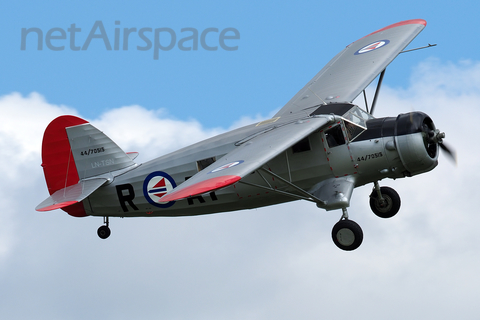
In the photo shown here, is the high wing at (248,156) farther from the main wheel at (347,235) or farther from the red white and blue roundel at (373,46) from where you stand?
the red white and blue roundel at (373,46)

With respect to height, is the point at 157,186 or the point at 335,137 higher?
the point at 335,137

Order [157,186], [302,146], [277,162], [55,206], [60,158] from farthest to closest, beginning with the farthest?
[60,158]
[157,186]
[55,206]
[277,162]
[302,146]

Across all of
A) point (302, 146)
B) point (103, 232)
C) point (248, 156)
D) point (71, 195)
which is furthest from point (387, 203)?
point (71, 195)

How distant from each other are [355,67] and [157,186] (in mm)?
5663

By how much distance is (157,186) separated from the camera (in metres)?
16.7

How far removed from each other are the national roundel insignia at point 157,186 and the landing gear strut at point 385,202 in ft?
14.3

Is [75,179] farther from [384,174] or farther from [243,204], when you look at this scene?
[384,174]

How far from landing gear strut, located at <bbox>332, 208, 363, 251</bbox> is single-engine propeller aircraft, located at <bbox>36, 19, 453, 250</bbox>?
0.07ft

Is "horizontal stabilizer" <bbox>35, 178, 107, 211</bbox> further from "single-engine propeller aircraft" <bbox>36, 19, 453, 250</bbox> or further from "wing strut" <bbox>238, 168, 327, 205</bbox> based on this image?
"wing strut" <bbox>238, 168, 327, 205</bbox>

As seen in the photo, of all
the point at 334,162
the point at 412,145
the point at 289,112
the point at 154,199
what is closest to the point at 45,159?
the point at 154,199

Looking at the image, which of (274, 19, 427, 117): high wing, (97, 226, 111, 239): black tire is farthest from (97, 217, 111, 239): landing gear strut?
(274, 19, 427, 117): high wing

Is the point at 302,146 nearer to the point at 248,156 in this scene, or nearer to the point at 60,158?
the point at 248,156

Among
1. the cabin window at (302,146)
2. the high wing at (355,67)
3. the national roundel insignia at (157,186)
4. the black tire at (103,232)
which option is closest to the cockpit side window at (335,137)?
the cabin window at (302,146)

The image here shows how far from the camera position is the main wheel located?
594 inches
